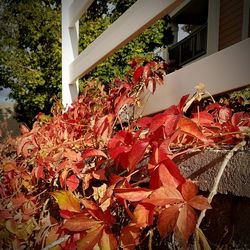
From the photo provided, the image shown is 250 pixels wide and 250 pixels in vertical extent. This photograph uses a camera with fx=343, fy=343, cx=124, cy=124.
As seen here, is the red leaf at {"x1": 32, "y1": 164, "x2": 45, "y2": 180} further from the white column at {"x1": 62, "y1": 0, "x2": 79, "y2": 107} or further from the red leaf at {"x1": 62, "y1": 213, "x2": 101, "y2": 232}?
the white column at {"x1": 62, "y1": 0, "x2": 79, "y2": 107}

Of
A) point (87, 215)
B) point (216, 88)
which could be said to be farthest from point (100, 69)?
point (87, 215)

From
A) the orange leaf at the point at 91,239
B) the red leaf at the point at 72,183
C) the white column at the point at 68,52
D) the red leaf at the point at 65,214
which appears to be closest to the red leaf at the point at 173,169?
the orange leaf at the point at 91,239

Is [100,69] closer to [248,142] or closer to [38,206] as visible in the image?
[38,206]

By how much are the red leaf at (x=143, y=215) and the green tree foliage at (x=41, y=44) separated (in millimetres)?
6448

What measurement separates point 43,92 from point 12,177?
6.89 metres

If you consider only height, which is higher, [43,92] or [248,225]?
[43,92]

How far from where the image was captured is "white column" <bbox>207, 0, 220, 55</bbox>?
6905 mm

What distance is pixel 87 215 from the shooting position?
80cm

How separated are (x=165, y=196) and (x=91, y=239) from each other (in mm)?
214

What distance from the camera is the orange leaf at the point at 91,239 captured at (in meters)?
0.72

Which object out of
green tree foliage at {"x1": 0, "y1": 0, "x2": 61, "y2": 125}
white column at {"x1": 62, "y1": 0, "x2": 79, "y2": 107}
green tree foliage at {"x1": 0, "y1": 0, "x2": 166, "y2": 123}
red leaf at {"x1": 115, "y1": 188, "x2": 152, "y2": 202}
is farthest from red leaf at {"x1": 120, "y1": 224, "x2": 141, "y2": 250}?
green tree foliage at {"x1": 0, "y1": 0, "x2": 61, "y2": 125}

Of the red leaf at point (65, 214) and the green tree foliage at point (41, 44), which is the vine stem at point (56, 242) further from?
the green tree foliage at point (41, 44)

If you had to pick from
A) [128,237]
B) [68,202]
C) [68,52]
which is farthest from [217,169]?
[68,52]

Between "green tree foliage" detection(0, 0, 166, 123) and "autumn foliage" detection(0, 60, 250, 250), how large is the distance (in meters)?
5.61
